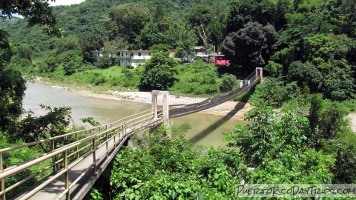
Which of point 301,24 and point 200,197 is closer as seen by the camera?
point 200,197

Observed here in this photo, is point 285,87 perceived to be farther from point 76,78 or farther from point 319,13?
point 76,78

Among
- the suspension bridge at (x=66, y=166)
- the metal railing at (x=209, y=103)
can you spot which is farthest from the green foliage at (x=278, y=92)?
the suspension bridge at (x=66, y=166)

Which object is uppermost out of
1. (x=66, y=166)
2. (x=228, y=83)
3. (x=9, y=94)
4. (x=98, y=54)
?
(x=98, y=54)

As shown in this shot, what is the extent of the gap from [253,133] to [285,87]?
A: 15774 mm

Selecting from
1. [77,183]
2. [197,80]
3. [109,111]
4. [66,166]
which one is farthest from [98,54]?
[66,166]

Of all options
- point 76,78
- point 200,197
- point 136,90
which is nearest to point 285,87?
point 136,90

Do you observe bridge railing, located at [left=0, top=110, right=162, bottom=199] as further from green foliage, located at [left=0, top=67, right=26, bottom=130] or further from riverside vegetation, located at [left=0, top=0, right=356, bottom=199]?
green foliage, located at [left=0, top=67, right=26, bottom=130]

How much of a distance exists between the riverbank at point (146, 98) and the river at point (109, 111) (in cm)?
63

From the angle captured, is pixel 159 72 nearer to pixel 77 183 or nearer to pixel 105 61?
pixel 105 61

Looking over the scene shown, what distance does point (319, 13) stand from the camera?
24.3 meters

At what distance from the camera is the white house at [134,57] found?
34906mm

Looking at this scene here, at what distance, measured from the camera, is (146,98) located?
2623 centimetres

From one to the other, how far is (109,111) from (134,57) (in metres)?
13.6

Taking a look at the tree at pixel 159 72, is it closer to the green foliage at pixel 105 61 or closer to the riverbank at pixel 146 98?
the riverbank at pixel 146 98
